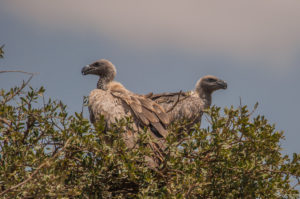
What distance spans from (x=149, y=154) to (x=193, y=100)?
24.0 feet

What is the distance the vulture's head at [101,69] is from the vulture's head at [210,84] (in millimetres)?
3488

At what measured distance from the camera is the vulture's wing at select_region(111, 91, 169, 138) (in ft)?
22.5

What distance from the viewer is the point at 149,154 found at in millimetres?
4785

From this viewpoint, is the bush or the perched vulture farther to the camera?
the perched vulture

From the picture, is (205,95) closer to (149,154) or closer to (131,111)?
(131,111)

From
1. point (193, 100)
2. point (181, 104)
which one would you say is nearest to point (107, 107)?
point (181, 104)

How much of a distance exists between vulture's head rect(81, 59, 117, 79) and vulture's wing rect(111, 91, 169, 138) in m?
1.97

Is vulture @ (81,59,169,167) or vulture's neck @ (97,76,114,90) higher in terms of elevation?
vulture's neck @ (97,76,114,90)

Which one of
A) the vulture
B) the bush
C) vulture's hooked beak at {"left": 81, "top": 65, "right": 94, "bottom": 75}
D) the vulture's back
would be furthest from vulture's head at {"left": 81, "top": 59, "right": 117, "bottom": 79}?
the bush

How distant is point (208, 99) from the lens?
41.4ft

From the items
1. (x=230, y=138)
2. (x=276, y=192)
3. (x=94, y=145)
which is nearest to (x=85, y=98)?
(x=94, y=145)

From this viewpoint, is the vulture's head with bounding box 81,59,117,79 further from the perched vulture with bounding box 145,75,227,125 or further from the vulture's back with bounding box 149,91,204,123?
the vulture's back with bounding box 149,91,204,123

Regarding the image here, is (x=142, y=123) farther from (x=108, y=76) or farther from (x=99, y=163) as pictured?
(x=108, y=76)

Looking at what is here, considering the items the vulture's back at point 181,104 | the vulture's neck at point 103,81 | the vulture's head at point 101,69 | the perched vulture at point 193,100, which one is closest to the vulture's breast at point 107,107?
the vulture's neck at point 103,81
